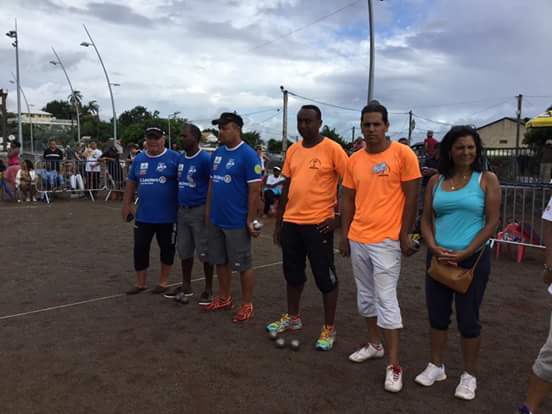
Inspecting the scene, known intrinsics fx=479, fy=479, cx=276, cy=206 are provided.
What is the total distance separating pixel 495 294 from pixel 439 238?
3.04 metres

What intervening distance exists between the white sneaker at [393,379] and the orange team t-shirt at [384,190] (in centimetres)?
91

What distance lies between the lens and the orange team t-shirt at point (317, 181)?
396 centimetres

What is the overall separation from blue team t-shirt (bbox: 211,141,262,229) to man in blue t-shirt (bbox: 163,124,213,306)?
0.48m

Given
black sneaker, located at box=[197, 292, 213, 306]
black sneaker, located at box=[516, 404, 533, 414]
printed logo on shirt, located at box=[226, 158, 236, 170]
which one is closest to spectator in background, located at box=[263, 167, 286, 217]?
black sneaker, located at box=[197, 292, 213, 306]

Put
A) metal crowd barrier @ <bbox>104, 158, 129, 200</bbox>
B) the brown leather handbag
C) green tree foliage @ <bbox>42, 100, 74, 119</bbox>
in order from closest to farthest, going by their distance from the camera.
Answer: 1. the brown leather handbag
2. metal crowd barrier @ <bbox>104, 158, 129, 200</bbox>
3. green tree foliage @ <bbox>42, 100, 74, 119</bbox>

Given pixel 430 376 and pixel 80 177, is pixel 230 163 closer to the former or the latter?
pixel 430 376

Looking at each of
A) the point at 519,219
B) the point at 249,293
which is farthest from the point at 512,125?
the point at 249,293

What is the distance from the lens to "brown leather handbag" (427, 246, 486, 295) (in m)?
3.12

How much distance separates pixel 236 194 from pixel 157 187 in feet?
4.09

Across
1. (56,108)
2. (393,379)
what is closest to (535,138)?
(393,379)

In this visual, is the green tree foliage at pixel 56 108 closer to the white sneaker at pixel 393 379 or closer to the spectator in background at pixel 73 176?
the spectator in background at pixel 73 176

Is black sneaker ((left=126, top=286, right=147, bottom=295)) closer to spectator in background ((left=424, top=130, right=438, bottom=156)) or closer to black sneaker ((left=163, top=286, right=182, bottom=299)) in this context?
black sneaker ((left=163, top=286, right=182, bottom=299))

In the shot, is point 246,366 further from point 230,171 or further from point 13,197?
point 13,197

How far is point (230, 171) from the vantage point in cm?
459
